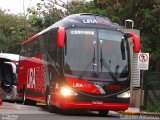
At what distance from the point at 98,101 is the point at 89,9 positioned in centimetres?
1918

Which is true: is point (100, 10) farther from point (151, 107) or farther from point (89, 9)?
point (151, 107)

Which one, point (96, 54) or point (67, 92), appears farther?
point (96, 54)

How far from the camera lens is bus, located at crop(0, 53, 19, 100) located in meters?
34.9

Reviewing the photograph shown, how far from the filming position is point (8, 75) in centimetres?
3562

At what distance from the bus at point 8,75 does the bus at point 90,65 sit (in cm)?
1404

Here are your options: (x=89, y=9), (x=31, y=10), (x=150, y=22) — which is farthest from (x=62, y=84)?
(x=31, y=10)

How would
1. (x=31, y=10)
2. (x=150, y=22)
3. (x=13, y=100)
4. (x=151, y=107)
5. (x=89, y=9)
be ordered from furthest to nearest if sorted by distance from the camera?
(x=31, y=10) < (x=89, y=9) < (x=13, y=100) < (x=150, y=22) < (x=151, y=107)

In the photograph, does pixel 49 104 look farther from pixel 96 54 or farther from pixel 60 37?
pixel 60 37

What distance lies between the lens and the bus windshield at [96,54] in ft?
63.8

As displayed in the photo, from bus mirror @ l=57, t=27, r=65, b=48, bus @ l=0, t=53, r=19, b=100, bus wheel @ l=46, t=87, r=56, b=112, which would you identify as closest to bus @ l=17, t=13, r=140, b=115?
bus mirror @ l=57, t=27, r=65, b=48

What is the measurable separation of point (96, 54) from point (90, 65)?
499mm

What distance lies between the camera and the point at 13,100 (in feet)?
114

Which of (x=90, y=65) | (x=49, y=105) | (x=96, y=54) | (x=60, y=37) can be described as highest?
(x=60, y=37)

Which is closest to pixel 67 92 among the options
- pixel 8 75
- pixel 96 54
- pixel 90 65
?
pixel 90 65
